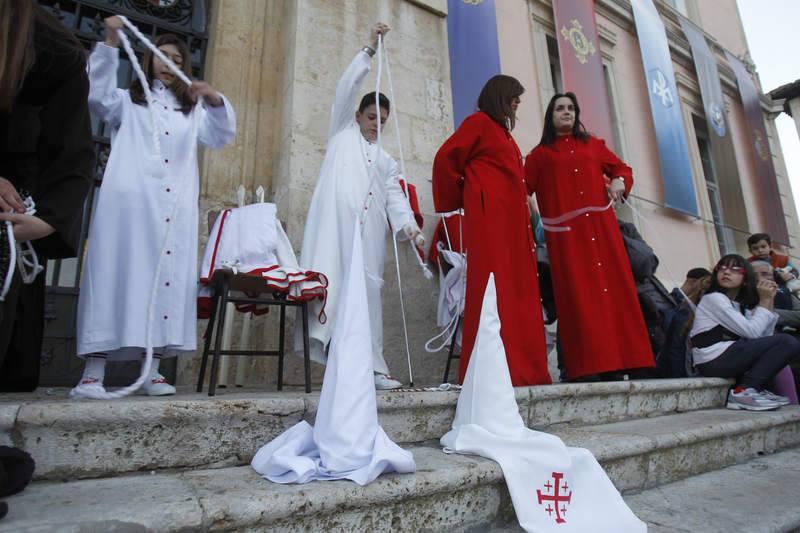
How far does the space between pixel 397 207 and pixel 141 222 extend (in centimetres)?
154

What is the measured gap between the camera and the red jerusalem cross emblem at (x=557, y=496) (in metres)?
1.68

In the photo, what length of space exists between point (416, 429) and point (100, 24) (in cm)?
396

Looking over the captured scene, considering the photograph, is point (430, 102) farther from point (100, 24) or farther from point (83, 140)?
point (83, 140)

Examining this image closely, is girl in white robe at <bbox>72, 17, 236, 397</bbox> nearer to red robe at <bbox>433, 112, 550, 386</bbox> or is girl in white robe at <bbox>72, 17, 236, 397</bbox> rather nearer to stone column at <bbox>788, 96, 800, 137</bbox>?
red robe at <bbox>433, 112, 550, 386</bbox>

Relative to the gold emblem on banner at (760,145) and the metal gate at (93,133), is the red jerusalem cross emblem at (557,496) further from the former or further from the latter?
the gold emblem on banner at (760,145)

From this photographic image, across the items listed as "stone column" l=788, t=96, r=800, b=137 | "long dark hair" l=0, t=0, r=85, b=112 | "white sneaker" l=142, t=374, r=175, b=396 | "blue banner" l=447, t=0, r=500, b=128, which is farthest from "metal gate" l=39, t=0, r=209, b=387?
"stone column" l=788, t=96, r=800, b=137

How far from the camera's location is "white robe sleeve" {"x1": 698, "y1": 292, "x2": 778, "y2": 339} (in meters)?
3.82

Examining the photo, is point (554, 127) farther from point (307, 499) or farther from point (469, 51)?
point (307, 499)

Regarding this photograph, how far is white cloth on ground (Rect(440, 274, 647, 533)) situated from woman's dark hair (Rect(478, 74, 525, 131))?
1.74 meters

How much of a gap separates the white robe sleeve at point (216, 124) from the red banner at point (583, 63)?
5016 millimetres

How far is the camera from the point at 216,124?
286 cm

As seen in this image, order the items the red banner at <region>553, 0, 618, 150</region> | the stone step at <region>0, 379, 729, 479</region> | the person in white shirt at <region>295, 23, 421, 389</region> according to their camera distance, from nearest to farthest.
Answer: the stone step at <region>0, 379, 729, 479</region>, the person in white shirt at <region>295, 23, 421, 389</region>, the red banner at <region>553, 0, 618, 150</region>

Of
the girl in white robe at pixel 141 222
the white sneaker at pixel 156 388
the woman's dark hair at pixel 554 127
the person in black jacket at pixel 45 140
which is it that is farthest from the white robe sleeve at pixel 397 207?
the person in black jacket at pixel 45 140

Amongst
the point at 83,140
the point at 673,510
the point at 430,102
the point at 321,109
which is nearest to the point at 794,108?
the point at 430,102
